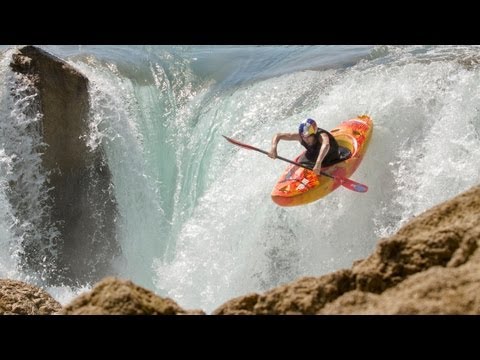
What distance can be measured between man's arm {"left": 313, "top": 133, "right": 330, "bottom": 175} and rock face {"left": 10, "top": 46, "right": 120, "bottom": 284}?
10.0ft

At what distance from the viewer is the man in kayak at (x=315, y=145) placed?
7.18 meters

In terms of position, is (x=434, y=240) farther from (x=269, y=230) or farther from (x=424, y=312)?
(x=269, y=230)

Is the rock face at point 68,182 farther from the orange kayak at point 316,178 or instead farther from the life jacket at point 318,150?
the life jacket at point 318,150

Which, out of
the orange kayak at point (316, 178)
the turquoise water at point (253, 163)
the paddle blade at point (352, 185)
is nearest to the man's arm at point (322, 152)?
the orange kayak at point (316, 178)

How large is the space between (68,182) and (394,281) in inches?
262

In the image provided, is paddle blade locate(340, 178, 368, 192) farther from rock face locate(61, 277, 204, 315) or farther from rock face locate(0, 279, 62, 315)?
rock face locate(61, 277, 204, 315)

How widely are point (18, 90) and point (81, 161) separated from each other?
1.18 meters

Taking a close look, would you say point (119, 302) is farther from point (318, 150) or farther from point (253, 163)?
point (253, 163)

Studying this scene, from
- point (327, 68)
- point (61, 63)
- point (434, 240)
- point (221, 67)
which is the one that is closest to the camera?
point (434, 240)

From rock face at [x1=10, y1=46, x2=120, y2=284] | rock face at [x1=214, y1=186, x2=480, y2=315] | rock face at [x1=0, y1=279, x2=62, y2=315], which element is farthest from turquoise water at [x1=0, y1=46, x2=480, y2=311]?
rock face at [x1=214, y1=186, x2=480, y2=315]

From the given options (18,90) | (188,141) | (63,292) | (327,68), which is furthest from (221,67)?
(63,292)

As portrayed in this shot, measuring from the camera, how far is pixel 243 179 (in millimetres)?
8477

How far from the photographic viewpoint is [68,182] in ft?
27.1

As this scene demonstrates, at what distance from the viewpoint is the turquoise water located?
7.49 metres
